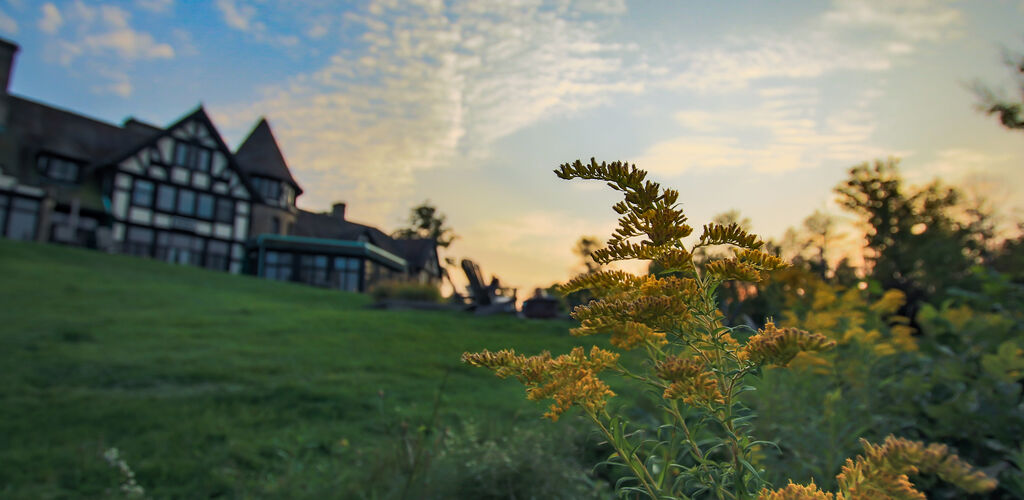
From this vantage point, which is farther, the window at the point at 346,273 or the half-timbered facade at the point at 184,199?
the window at the point at 346,273

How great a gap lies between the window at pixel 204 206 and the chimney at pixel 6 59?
1017 centimetres

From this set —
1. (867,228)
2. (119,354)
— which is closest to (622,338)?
(119,354)

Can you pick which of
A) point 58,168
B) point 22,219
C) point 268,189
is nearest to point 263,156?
point 268,189

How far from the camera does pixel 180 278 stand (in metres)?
24.1

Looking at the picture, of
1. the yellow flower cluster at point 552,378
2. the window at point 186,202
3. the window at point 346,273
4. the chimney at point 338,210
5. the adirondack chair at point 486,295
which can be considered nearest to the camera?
the yellow flower cluster at point 552,378

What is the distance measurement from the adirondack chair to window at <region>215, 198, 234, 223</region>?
1895 centimetres

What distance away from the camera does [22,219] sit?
28.1 metres

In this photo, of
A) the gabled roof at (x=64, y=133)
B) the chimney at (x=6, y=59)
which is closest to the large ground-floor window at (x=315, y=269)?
the gabled roof at (x=64, y=133)

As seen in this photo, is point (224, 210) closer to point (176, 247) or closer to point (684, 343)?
point (176, 247)

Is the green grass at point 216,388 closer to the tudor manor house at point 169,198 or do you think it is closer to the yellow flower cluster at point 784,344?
the yellow flower cluster at point 784,344

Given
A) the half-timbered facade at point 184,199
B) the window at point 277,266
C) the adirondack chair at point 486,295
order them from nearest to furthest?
the adirondack chair at point 486,295 → the half-timbered facade at point 184,199 → the window at point 277,266

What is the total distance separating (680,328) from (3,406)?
28.3ft

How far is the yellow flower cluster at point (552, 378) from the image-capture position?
3.98 ft

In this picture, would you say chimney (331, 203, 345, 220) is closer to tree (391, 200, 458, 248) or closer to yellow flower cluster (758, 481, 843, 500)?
tree (391, 200, 458, 248)
